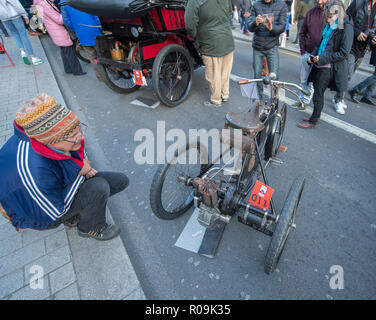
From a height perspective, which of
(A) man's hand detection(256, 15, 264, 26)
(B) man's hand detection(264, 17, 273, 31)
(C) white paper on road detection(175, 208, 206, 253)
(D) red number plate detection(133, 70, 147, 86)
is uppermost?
(A) man's hand detection(256, 15, 264, 26)

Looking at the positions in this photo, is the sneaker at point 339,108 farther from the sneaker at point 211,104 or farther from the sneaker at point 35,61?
the sneaker at point 35,61

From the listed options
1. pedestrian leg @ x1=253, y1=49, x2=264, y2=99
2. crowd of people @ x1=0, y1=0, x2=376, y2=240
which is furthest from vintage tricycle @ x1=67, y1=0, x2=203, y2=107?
pedestrian leg @ x1=253, y1=49, x2=264, y2=99

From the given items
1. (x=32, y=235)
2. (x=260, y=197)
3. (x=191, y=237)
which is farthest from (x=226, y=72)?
(x=32, y=235)

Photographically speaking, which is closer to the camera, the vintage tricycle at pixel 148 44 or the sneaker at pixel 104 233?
the sneaker at pixel 104 233

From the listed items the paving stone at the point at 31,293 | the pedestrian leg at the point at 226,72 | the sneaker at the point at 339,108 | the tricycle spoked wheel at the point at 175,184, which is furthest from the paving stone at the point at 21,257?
the sneaker at the point at 339,108

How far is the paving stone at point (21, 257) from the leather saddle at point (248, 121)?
219 centimetres

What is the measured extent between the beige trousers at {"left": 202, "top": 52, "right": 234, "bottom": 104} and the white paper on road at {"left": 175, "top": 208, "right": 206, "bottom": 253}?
112 inches

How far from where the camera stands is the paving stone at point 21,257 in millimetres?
1945

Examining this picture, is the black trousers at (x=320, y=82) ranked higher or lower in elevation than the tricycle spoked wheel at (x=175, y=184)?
higher

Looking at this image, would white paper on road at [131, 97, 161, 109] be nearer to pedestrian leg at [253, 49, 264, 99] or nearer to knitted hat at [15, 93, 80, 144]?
pedestrian leg at [253, 49, 264, 99]

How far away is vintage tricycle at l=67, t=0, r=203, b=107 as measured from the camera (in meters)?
3.21

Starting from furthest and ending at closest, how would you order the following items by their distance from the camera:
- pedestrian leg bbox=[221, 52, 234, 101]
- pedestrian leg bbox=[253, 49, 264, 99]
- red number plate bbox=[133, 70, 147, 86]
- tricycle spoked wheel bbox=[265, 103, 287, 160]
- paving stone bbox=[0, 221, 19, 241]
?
pedestrian leg bbox=[253, 49, 264, 99] → pedestrian leg bbox=[221, 52, 234, 101] → red number plate bbox=[133, 70, 147, 86] → tricycle spoked wheel bbox=[265, 103, 287, 160] → paving stone bbox=[0, 221, 19, 241]

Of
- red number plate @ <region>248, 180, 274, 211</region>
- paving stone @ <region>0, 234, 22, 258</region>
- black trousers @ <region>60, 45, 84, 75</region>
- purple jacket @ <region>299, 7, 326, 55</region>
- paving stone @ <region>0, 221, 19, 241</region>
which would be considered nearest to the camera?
red number plate @ <region>248, 180, 274, 211</region>
